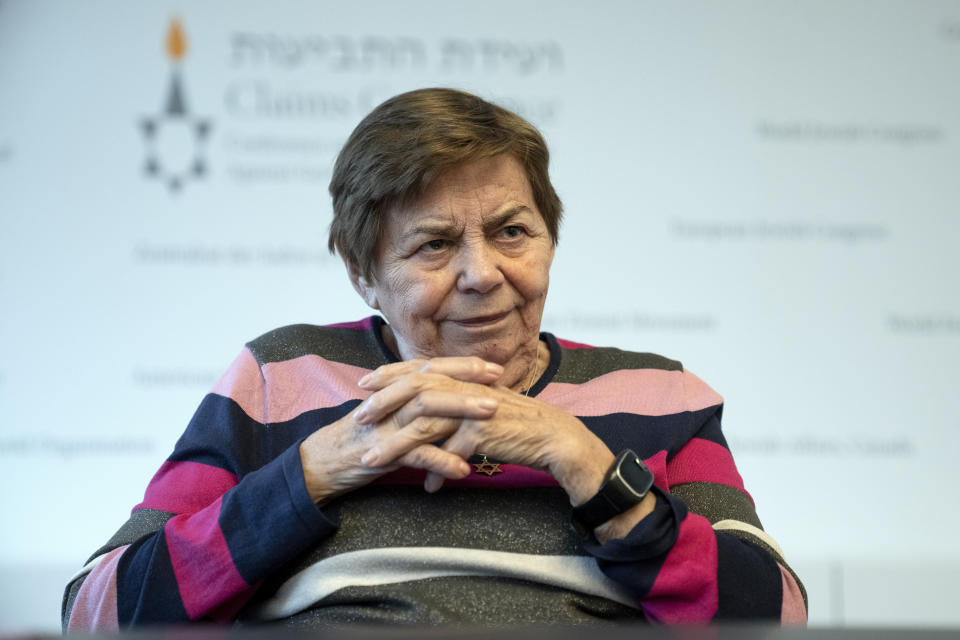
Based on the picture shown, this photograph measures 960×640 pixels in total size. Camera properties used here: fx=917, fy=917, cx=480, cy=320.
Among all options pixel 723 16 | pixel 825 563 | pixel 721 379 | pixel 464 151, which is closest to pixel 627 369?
pixel 464 151

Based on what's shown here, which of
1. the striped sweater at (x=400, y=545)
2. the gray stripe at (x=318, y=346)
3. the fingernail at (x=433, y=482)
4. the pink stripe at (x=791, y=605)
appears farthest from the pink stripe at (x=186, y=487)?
the pink stripe at (x=791, y=605)

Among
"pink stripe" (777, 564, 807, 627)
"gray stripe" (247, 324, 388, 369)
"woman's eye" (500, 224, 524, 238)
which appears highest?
"woman's eye" (500, 224, 524, 238)

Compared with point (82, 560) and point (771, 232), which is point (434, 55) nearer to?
point (771, 232)

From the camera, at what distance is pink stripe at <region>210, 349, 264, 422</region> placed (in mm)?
1412

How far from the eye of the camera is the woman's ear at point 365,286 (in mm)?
1528

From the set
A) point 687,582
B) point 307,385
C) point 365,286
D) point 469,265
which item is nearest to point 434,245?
point 469,265

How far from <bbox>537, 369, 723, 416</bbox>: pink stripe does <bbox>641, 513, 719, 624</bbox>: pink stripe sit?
0.92 feet

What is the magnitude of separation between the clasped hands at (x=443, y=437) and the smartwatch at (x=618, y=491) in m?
0.02

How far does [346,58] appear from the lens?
312 cm

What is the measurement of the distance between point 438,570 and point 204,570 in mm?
311

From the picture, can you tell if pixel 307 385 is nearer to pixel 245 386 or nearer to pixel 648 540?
pixel 245 386

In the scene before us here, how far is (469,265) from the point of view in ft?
4.59

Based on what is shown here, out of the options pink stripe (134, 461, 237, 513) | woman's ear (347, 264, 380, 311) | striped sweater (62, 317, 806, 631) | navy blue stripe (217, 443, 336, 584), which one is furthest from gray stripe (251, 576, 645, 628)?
woman's ear (347, 264, 380, 311)

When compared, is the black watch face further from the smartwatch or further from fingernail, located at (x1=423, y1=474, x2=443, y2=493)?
→ fingernail, located at (x1=423, y1=474, x2=443, y2=493)
